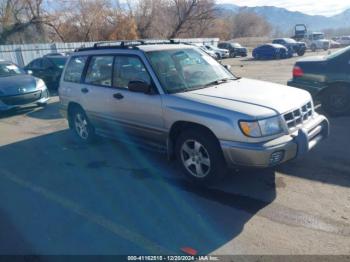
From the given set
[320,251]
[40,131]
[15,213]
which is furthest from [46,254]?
[40,131]

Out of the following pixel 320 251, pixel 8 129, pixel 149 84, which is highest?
pixel 149 84

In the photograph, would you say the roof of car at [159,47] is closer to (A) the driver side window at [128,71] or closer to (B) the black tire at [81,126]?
(A) the driver side window at [128,71]

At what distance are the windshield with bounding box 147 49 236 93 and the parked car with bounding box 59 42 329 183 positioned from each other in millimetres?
15

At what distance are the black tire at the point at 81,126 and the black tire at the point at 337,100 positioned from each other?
5.03 meters

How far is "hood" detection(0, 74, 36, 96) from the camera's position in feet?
28.1

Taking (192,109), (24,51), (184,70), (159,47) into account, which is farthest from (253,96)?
(24,51)

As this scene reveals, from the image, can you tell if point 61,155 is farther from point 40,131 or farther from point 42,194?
point 40,131

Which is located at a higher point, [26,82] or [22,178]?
[26,82]

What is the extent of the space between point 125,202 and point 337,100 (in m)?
5.27

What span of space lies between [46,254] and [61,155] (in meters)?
2.81

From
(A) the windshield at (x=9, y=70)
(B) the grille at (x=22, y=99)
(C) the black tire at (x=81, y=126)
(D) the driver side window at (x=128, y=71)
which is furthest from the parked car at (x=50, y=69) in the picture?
(D) the driver side window at (x=128, y=71)

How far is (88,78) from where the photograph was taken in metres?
5.53

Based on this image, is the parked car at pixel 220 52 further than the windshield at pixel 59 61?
Yes

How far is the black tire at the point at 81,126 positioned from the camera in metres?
5.89
